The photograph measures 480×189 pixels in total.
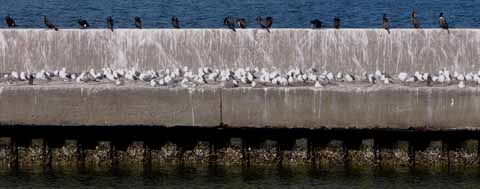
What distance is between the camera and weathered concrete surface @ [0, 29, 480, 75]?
21578 millimetres

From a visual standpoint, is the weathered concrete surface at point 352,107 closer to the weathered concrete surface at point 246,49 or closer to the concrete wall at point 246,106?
the concrete wall at point 246,106

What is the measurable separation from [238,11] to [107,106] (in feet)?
119

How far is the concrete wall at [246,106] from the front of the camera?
1872 centimetres

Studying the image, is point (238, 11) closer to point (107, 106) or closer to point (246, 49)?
point (246, 49)

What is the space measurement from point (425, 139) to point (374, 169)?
974 mm

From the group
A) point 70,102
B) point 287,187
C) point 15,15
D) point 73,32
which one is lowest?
point 287,187

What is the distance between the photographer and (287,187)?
760 inches

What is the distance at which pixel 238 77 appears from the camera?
805 inches

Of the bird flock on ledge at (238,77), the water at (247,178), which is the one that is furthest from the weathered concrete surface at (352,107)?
the water at (247,178)

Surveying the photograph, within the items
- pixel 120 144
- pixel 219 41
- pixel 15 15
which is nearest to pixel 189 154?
pixel 120 144

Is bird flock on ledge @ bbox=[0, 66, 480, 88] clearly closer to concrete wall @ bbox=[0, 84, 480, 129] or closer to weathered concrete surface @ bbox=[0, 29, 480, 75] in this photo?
weathered concrete surface @ bbox=[0, 29, 480, 75]

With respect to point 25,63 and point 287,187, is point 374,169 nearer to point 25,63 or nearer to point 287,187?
point 287,187

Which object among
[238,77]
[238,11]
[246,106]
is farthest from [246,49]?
Answer: [238,11]

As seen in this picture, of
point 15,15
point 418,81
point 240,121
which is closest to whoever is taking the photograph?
point 240,121
